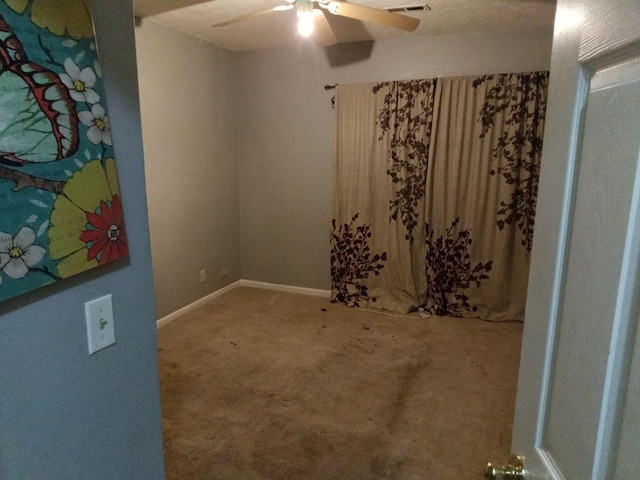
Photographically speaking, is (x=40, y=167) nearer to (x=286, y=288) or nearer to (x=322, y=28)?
(x=322, y=28)

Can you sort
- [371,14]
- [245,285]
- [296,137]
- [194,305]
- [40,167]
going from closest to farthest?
1. [40,167]
2. [371,14]
3. [194,305]
4. [296,137]
5. [245,285]

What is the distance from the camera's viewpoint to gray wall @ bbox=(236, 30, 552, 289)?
3494 millimetres

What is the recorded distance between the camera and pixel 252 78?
4031 millimetres

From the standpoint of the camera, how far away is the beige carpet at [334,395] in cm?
189

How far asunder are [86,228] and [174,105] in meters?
2.86

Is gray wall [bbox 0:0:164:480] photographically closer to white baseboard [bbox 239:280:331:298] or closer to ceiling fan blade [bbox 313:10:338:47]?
ceiling fan blade [bbox 313:10:338:47]

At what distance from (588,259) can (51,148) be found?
0.90 m

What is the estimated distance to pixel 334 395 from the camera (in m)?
2.40

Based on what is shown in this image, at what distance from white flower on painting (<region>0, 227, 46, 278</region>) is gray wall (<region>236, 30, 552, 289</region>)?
335 centimetres

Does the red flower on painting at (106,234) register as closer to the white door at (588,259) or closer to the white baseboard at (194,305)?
the white door at (588,259)

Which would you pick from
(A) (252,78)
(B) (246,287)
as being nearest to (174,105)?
(A) (252,78)

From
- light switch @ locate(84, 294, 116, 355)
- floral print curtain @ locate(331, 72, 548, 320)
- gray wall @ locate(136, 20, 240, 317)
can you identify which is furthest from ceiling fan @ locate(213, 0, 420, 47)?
light switch @ locate(84, 294, 116, 355)

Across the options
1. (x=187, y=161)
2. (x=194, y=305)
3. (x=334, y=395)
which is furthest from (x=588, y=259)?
(x=194, y=305)

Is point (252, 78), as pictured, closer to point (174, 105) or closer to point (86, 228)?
point (174, 105)
